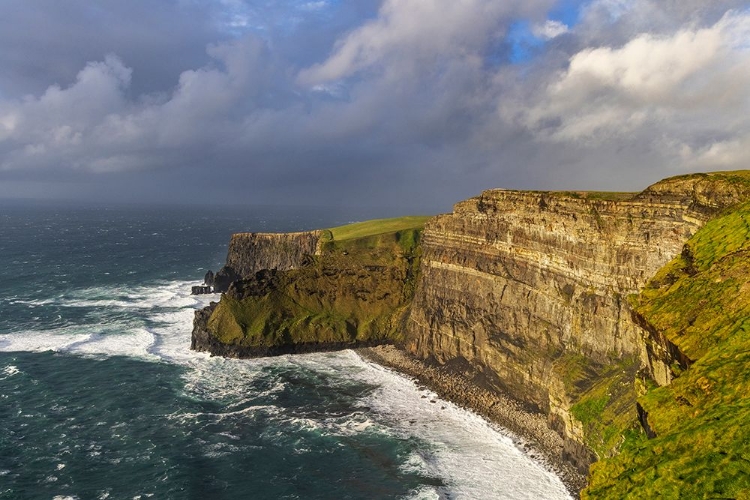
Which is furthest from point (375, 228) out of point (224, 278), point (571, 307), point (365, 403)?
point (571, 307)

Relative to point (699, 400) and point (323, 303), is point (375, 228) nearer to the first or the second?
point (323, 303)

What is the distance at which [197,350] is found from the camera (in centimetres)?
8700

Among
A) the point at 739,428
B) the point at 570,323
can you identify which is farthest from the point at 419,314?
the point at 739,428

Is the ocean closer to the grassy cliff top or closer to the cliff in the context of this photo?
the cliff

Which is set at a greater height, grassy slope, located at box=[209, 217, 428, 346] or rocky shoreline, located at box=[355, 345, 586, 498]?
grassy slope, located at box=[209, 217, 428, 346]

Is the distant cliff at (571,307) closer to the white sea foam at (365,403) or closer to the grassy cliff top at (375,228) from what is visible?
the white sea foam at (365,403)

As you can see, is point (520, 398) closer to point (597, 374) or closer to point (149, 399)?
point (597, 374)

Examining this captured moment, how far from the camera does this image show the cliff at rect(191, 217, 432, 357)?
8781 cm

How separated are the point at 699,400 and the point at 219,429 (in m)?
53.0

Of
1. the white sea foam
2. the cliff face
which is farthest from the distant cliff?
the white sea foam

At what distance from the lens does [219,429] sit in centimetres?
5953

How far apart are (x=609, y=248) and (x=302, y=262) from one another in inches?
2641

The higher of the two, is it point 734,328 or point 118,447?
point 734,328

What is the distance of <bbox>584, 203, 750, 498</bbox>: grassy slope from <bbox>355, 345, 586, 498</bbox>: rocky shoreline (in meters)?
28.5
